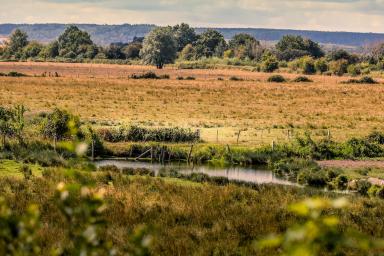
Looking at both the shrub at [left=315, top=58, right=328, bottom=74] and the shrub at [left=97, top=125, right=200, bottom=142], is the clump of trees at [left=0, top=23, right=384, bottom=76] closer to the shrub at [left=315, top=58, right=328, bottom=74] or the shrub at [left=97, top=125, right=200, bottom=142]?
the shrub at [left=315, top=58, right=328, bottom=74]

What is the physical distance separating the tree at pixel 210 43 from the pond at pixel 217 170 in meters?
150

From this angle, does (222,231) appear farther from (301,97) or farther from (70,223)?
(301,97)

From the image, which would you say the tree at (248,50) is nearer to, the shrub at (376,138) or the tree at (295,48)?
the tree at (295,48)

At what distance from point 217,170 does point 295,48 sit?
149m

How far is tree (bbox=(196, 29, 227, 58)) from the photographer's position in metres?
186

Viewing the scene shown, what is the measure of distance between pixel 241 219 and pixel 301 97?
2478 inches

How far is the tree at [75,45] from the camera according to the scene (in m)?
172

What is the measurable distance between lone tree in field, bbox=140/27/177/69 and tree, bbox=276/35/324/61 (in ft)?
140

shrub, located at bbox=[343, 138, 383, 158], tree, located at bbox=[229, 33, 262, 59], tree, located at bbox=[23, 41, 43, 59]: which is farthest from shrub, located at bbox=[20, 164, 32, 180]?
tree, located at bbox=[23, 41, 43, 59]

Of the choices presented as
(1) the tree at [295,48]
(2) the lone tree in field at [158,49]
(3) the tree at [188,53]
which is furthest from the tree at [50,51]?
(1) the tree at [295,48]

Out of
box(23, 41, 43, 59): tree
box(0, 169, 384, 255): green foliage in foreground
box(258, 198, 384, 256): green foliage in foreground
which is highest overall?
box(258, 198, 384, 256): green foliage in foreground

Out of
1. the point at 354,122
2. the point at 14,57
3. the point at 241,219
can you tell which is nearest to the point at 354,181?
the point at 241,219

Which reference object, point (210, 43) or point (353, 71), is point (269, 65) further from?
point (210, 43)

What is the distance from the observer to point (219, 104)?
67.6 m
